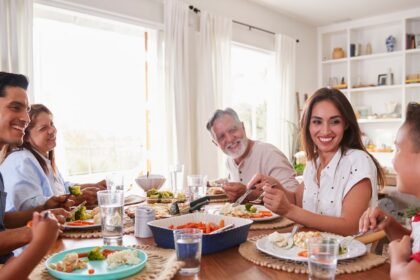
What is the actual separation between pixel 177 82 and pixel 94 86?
0.83 m

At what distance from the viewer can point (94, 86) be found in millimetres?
3893

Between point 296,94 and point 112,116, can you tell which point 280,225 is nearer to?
point 112,116

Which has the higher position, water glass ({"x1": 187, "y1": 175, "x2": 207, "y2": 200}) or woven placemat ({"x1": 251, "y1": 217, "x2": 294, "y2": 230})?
water glass ({"x1": 187, "y1": 175, "x2": 207, "y2": 200})

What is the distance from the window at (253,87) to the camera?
5535 mm

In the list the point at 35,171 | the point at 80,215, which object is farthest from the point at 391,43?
the point at 80,215

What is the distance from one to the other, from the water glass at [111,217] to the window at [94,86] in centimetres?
204

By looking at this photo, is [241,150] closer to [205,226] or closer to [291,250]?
[205,226]

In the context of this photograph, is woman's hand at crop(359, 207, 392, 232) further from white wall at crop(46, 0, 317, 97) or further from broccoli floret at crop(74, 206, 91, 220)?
white wall at crop(46, 0, 317, 97)

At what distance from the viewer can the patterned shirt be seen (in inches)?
65.3

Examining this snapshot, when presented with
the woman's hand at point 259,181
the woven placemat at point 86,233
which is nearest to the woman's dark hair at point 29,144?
the woven placemat at point 86,233

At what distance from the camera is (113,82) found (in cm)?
407

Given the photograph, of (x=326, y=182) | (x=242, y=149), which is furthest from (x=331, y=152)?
(x=242, y=149)

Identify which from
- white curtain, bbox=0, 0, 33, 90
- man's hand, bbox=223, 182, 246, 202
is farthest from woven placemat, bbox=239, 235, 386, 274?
white curtain, bbox=0, 0, 33, 90

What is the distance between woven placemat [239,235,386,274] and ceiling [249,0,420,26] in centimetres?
464
